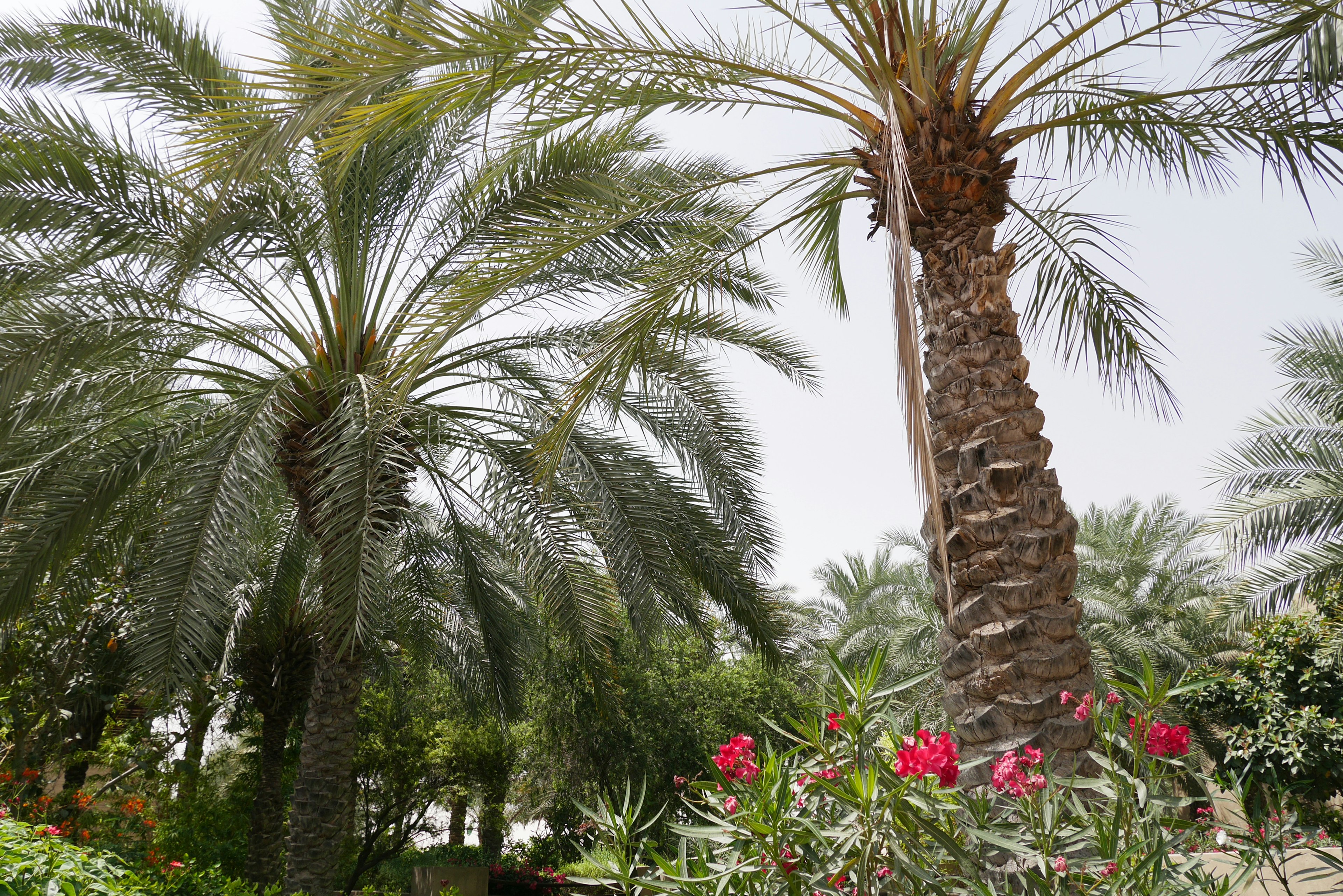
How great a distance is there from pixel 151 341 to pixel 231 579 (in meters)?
2.35

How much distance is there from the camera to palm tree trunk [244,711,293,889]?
12172mm

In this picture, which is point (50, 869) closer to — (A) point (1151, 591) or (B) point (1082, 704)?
(B) point (1082, 704)

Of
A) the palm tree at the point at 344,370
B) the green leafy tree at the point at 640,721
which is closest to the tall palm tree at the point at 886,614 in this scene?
the green leafy tree at the point at 640,721

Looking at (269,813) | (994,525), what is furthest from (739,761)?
(269,813)

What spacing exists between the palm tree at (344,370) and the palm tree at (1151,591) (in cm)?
1242

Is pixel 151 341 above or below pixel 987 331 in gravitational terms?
above

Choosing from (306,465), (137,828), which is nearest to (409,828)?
(137,828)

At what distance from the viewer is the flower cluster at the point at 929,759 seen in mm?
2236

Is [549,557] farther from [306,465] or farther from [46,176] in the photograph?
[46,176]

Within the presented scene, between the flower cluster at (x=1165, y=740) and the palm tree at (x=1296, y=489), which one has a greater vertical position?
the palm tree at (x=1296, y=489)

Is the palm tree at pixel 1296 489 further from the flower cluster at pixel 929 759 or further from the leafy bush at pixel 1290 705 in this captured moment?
the flower cluster at pixel 929 759

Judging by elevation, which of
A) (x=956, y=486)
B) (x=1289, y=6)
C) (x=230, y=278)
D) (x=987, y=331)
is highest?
(x=230, y=278)

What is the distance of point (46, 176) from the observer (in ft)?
19.9

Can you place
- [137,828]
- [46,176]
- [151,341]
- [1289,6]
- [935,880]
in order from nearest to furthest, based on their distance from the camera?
[935,880] → [1289,6] → [46,176] → [151,341] → [137,828]
